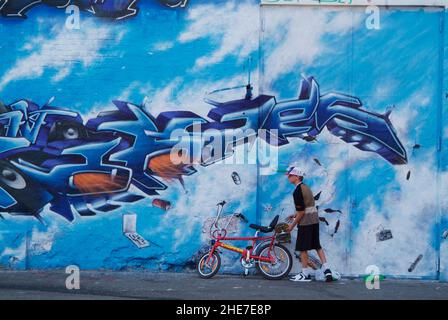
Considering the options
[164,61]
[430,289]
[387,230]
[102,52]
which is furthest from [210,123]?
[430,289]

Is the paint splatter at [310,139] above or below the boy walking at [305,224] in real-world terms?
above

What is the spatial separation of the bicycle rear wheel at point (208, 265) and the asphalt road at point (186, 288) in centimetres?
13

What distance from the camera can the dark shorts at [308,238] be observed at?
11414mm

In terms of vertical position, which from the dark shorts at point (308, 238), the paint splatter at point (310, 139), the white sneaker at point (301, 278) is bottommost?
the white sneaker at point (301, 278)

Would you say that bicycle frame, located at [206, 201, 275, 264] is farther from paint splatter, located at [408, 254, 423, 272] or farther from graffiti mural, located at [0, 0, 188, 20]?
graffiti mural, located at [0, 0, 188, 20]

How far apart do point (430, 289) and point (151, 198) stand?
4.68 meters

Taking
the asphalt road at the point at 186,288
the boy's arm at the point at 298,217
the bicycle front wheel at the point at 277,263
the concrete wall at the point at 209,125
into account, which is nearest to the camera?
the asphalt road at the point at 186,288

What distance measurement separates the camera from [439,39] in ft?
38.9

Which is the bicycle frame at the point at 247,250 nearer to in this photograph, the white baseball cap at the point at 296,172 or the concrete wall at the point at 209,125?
the concrete wall at the point at 209,125

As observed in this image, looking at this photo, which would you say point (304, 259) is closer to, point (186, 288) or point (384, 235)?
point (384, 235)

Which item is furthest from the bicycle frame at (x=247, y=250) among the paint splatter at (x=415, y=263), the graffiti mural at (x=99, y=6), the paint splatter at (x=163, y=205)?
the graffiti mural at (x=99, y=6)

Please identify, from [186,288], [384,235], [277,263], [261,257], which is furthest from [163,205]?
[384,235]

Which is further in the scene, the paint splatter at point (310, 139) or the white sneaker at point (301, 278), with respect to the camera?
the paint splatter at point (310, 139)
